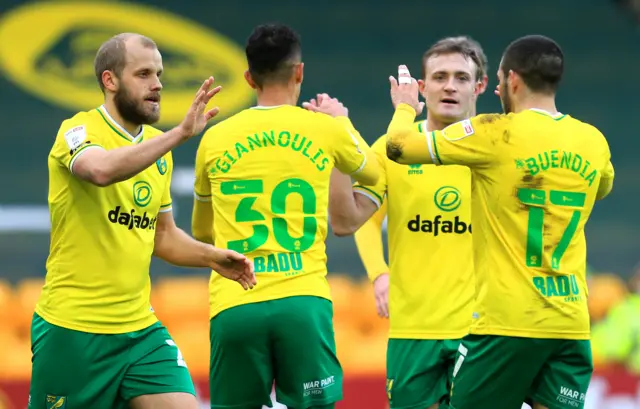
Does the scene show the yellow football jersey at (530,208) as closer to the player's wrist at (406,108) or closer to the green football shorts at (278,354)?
the player's wrist at (406,108)

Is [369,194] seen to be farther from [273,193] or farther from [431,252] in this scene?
[273,193]

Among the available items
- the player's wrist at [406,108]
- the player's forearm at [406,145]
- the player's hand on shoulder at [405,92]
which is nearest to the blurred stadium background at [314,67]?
the player's hand on shoulder at [405,92]

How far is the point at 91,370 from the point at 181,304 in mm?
5566

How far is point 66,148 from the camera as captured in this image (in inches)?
215

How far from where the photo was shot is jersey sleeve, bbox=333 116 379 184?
5.90 m

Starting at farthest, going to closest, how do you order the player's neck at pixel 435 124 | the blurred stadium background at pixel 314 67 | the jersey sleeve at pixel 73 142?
the blurred stadium background at pixel 314 67, the player's neck at pixel 435 124, the jersey sleeve at pixel 73 142

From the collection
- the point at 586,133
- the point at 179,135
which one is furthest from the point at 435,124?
the point at 179,135

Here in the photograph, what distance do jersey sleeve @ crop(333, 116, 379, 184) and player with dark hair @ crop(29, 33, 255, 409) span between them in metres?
0.77

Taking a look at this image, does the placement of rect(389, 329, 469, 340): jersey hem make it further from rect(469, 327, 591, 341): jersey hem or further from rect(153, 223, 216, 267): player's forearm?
rect(153, 223, 216, 267): player's forearm

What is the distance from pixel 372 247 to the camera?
7.18 metres

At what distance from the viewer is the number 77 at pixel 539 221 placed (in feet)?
17.9

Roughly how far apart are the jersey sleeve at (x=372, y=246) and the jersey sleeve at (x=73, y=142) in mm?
2172

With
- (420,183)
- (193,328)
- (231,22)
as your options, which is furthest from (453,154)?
(231,22)

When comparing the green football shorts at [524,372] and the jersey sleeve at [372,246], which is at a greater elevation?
the jersey sleeve at [372,246]
